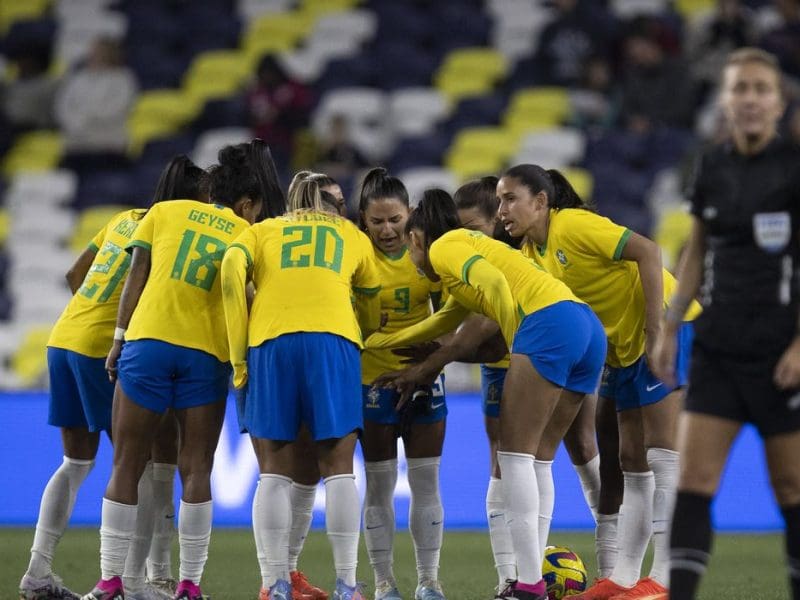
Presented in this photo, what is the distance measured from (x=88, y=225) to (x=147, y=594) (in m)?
8.45

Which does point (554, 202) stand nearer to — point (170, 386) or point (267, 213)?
point (267, 213)

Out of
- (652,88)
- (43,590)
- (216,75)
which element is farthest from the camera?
(216,75)

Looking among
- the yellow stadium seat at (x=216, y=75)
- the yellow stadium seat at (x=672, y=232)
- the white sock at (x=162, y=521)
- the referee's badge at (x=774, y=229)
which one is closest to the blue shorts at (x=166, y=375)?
the white sock at (x=162, y=521)

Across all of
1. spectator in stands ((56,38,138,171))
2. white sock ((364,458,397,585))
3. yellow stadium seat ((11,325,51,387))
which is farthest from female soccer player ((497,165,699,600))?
spectator in stands ((56,38,138,171))

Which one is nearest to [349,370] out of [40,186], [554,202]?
[554,202]

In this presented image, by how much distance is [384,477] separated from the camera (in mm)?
6914

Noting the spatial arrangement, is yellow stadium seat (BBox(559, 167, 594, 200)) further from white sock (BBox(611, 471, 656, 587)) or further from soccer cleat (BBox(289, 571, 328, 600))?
soccer cleat (BBox(289, 571, 328, 600))

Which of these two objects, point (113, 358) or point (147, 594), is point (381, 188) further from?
point (147, 594)

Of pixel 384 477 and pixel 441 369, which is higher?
pixel 441 369

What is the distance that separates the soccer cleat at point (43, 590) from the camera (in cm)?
662

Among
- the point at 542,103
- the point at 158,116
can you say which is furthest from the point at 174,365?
the point at 158,116

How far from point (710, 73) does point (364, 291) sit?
28.6 feet

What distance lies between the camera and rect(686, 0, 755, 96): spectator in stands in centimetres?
1388

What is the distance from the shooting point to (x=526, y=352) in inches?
243
